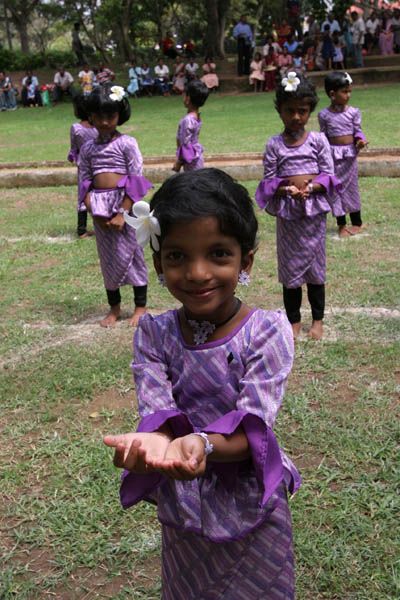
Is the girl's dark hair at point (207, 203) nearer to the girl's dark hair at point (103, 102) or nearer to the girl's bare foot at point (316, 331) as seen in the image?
A: the girl's bare foot at point (316, 331)

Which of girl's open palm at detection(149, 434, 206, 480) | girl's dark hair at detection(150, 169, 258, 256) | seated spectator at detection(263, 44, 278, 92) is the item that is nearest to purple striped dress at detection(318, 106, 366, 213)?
girl's dark hair at detection(150, 169, 258, 256)

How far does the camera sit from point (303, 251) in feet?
14.4

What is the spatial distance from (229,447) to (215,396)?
0.23 m

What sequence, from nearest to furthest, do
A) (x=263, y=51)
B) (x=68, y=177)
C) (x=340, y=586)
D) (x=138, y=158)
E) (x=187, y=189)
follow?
1. (x=187, y=189)
2. (x=340, y=586)
3. (x=138, y=158)
4. (x=68, y=177)
5. (x=263, y=51)

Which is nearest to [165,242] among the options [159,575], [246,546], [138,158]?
[246,546]

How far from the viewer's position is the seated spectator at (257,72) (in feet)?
69.9

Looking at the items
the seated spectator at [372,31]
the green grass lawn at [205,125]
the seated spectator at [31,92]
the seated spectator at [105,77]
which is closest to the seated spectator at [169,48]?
the green grass lawn at [205,125]

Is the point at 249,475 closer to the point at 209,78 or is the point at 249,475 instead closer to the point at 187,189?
the point at 187,189

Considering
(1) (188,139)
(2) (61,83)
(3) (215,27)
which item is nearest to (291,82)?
(1) (188,139)

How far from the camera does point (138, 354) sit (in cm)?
185

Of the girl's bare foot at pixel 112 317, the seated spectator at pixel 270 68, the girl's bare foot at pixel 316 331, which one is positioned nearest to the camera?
the girl's bare foot at pixel 316 331

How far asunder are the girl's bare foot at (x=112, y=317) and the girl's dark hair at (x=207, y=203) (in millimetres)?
3306

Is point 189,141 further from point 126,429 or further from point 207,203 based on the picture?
point 207,203

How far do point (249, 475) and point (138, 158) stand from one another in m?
3.46
